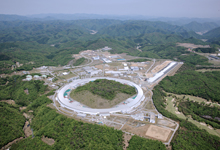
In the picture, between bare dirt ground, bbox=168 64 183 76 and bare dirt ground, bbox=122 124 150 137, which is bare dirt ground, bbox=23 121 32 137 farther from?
bare dirt ground, bbox=168 64 183 76

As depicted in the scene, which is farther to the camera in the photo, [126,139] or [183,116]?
[183,116]

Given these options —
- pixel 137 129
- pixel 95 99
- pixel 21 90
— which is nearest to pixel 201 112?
pixel 137 129

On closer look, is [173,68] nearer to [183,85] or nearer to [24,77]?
[183,85]

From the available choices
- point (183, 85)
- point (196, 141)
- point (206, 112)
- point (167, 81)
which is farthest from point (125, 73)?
point (196, 141)

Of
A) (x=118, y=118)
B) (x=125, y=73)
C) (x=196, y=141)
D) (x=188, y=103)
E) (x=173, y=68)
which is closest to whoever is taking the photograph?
(x=196, y=141)

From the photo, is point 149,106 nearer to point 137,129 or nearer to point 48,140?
point 137,129

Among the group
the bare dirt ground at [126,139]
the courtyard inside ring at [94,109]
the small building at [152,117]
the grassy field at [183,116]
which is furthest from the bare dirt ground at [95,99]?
the grassy field at [183,116]
